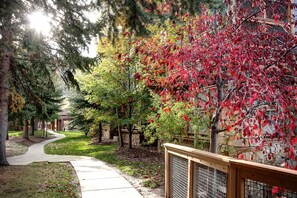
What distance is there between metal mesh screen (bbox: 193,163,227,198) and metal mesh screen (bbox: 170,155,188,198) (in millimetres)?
401

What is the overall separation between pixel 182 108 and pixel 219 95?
174cm

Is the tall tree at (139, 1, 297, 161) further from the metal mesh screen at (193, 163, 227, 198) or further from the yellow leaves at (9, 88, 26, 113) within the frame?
the yellow leaves at (9, 88, 26, 113)

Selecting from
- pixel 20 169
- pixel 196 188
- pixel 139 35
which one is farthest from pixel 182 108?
pixel 20 169

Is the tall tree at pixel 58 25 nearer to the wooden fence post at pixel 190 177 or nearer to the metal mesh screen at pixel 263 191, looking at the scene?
the wooden fence post at pixel 190 177

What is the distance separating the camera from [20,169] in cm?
819

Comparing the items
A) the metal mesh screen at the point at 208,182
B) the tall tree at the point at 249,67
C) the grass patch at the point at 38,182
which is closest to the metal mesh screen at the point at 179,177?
the metal mesh screen at the point at 208,182

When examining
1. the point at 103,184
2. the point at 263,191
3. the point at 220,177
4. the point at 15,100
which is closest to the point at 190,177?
the point at 220,177

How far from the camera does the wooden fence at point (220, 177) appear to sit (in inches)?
84.4

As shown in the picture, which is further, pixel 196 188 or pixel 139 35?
pixel 139 35

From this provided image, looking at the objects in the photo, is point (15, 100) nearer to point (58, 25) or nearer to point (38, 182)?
point (38, 182)

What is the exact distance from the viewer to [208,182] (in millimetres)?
3385

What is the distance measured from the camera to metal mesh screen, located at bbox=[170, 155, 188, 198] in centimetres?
416

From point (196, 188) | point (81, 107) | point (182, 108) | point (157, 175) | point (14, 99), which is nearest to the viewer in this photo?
point (196, 188)

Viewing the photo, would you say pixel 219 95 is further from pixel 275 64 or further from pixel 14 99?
pixel 14 99
